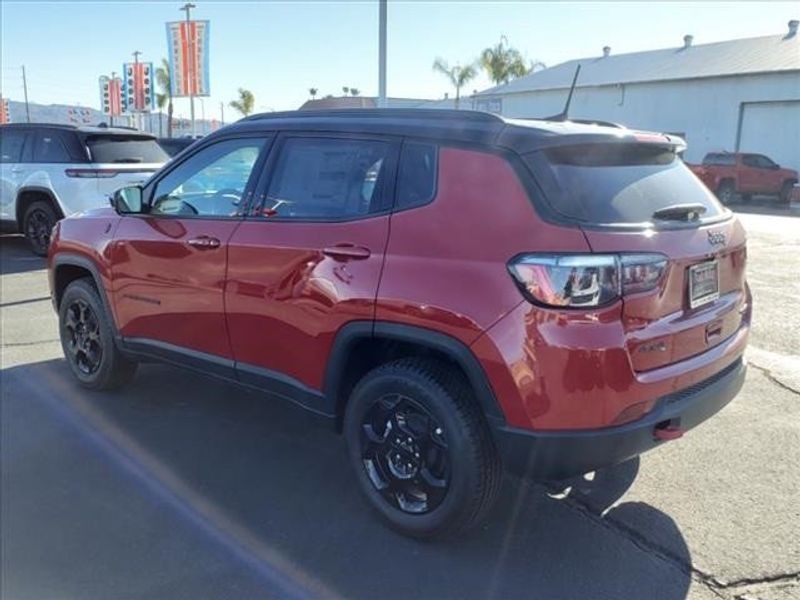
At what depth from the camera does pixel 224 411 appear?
14.8ft

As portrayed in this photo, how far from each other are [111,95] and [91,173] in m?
36.3

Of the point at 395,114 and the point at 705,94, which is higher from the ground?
the point at 705,94

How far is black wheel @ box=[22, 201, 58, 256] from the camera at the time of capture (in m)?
10.0

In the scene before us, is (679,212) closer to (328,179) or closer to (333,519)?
(328,179)

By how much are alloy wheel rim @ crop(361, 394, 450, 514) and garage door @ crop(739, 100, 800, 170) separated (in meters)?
29.1

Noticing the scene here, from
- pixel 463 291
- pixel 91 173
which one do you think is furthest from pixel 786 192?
pixel 463 291

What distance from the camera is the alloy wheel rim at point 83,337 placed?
Answer: 4785mm

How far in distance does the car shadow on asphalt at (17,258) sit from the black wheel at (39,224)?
21 cm

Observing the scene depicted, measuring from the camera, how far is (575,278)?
2551 mm

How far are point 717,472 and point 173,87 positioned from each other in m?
31.0

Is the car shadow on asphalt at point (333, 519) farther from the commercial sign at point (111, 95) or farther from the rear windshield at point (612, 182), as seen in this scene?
the commercial sign at point (111, 95)

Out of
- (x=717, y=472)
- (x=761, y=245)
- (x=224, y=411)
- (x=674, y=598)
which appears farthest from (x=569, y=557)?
(x=761, y=245)

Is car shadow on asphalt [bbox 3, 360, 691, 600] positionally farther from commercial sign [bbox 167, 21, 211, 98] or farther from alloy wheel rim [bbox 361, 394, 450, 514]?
commercial sign [bbox 167, 21, 211, 98]

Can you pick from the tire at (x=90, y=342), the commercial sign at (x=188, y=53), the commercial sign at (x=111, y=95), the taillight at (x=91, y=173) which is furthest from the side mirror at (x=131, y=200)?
the commercial sign at (x=111, y=95)
